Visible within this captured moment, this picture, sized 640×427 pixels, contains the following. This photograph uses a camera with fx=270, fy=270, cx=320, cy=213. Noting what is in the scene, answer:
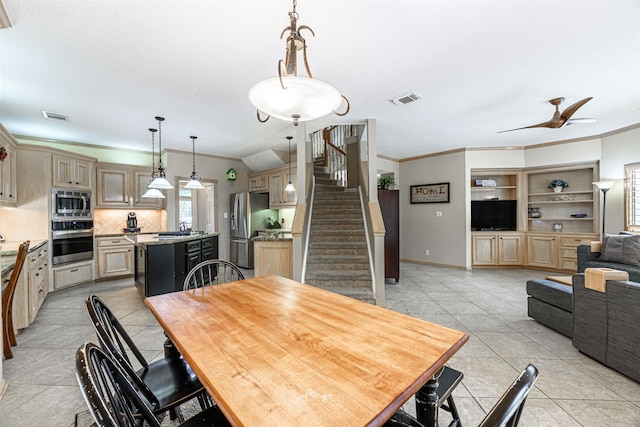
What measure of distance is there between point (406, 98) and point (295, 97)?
2515 mm

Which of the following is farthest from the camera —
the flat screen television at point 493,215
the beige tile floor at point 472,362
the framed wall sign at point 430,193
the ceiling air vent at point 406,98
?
the framed wall sign at point 430,193

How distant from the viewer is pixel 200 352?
3.32 ft

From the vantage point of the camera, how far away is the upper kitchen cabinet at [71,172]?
4.32 metres

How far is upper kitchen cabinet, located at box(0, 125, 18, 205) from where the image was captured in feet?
11.5

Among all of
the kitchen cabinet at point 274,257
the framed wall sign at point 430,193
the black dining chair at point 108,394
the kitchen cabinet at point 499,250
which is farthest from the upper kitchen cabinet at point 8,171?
the kitchen cabinet at point 499,250

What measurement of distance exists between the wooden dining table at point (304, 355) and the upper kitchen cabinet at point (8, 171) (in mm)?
3831

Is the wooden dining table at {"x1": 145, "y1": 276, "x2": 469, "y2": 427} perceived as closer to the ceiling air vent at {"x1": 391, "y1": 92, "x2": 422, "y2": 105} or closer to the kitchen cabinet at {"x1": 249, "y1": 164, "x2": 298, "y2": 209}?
the ceiling air vent at {"x1": 391, "y1": 92, "x2": 422, "y2": 105}

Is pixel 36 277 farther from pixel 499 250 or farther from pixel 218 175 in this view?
pixel 499 250

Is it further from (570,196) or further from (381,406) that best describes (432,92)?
(570,196)

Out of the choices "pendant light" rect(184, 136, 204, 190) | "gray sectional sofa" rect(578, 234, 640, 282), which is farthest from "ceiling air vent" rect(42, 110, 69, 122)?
"gray sectional sofa" rect(578, 234, 640, 282)

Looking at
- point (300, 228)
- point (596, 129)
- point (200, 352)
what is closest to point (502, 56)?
point (300, 228)

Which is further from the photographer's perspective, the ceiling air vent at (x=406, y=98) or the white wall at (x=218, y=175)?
the white wall at (x=218, y=175)

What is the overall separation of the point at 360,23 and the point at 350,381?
7.64 ft

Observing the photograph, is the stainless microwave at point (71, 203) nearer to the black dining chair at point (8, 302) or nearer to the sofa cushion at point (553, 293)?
the black dining chair at point (8, 302)
